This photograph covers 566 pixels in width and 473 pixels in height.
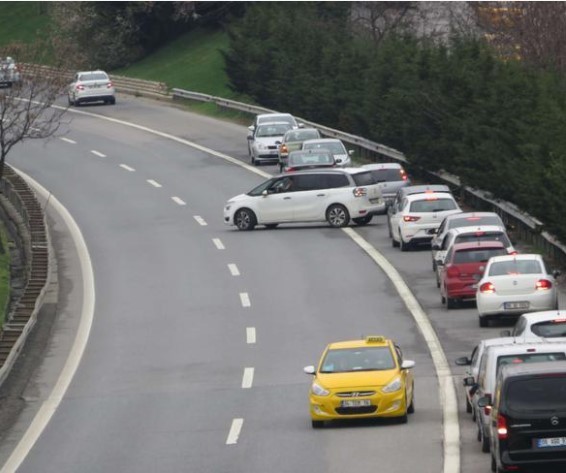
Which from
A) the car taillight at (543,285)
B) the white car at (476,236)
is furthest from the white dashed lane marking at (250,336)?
the car taillight at (543,285)

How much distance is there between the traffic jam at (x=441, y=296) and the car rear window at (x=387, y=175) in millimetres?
45

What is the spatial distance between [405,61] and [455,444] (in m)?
34.9

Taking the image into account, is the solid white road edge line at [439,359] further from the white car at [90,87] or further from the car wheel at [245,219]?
the white car at [90,87]

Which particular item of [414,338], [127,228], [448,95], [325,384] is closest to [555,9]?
[448,95]

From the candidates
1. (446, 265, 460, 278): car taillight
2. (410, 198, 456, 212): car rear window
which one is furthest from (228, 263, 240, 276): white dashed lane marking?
(446, 265, 460, 278): car taillight

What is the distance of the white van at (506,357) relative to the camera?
70.1ft

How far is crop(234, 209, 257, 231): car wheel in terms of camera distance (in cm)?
4822

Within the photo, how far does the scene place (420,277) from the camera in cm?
3981

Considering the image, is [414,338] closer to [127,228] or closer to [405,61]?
[127,228]

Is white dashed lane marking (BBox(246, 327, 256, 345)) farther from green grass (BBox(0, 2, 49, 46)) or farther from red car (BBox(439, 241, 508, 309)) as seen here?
green grass (BBox(0, 2, 49, 46))

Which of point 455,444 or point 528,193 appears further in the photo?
point 528,193

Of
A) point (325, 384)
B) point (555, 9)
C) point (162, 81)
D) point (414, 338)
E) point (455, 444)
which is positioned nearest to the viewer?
point (455, 444)

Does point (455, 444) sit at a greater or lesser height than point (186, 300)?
greater

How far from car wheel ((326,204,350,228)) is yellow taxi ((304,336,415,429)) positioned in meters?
22.6
